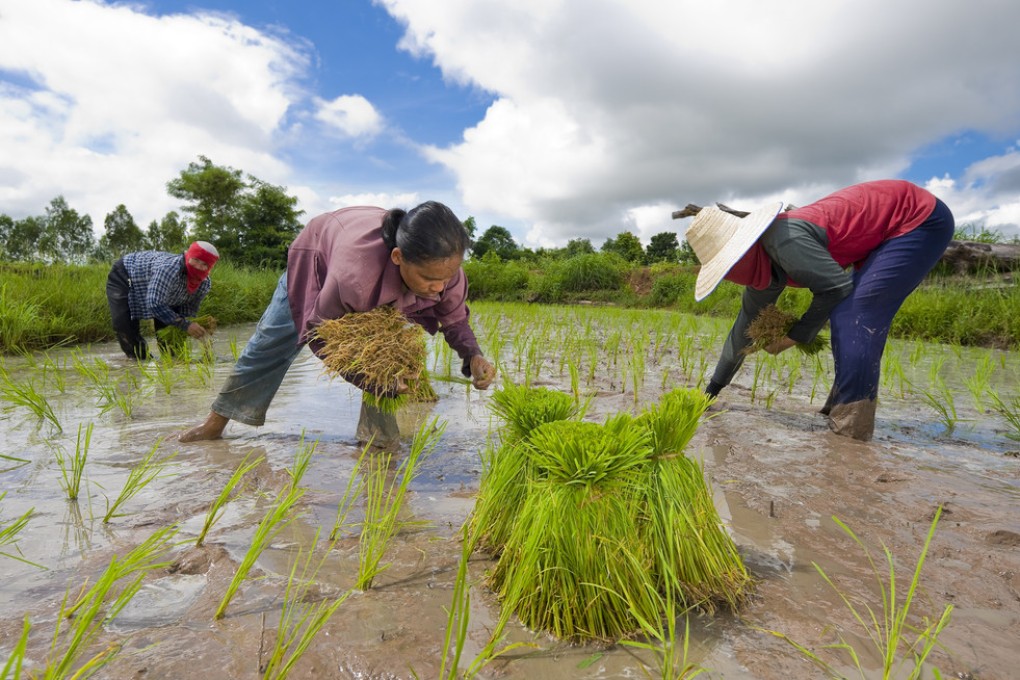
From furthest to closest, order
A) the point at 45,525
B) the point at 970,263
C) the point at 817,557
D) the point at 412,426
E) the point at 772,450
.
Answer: the point at 970,263
the point at 412,426
the point at 772,450
the point at 45,525
the point at 817,557

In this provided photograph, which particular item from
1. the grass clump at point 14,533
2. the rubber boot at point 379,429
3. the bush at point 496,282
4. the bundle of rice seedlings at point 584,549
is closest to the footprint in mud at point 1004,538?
the bundle of rice seedlings at point 584,549

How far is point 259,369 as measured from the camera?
8.59 ft

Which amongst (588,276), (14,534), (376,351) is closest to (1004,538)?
(376,351)

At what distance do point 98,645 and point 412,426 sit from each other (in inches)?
77.8

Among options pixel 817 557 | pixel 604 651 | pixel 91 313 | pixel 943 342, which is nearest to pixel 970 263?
pixel 943 342

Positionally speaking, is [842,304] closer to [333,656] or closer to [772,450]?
[772,450]

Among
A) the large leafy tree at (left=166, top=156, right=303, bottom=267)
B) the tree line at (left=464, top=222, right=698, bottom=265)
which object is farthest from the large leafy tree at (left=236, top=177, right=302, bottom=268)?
the tree line at (left=464, top=222, right=698, bottom=265)

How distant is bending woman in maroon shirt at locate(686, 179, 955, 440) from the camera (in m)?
2.67

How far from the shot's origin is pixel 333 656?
1.07m

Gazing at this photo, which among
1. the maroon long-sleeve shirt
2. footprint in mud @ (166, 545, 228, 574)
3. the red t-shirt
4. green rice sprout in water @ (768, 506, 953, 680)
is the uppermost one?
the red t-shirt

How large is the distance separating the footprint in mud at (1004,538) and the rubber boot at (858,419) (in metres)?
1.13

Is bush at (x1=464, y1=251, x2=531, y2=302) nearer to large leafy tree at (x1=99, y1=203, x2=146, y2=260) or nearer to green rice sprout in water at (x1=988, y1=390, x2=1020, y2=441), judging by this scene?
green rice sprout in water at (x1=988, y1=390, x2=1020, y2=441)

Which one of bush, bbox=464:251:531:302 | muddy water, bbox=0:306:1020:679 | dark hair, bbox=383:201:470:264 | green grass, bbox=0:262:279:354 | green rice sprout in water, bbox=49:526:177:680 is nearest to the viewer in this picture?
green rice sprout in water, bbox=49:526:177:680

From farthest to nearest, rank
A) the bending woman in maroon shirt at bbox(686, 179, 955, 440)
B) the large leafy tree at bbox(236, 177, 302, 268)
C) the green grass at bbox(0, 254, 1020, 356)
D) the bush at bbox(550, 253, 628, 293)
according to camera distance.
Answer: the large leafy tree at bbox(236, 177, 302, 268) → the bush at bbox(550, 253, 628, 293) → the green grass at bbox(0, 254, 1020, 356) → the bending woman in maroon shirt at bbox(686, 179, 955, 440)
